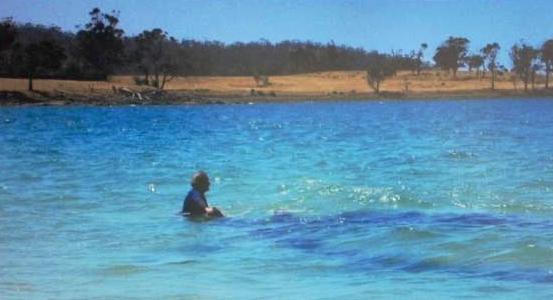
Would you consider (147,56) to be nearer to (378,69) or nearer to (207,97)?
(207,97)

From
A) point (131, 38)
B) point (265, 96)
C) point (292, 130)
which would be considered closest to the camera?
point (292, 130)

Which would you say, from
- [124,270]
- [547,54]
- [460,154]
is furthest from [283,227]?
[547,54]

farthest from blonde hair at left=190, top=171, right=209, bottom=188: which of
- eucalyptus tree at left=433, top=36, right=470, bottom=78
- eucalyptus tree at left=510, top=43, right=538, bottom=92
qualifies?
eucalyptus tree at left=433, top=36, right=470, bottom=78

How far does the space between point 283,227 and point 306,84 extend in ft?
299

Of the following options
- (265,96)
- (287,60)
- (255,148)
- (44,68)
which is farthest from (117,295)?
(287,60)

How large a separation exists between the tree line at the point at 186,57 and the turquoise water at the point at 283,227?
2878 cm

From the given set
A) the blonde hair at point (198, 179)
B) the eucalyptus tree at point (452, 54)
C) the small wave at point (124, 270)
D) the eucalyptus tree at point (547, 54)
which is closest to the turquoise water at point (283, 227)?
the small wave at point (124, 270)

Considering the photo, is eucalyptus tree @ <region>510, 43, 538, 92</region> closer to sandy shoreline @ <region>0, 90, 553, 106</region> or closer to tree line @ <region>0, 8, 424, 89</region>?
sandy shoreline @ <region>0, 90, 553, 106</region>

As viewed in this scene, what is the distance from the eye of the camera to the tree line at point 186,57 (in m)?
59.7

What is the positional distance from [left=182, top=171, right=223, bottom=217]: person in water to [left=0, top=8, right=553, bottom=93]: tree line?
37.4 metres

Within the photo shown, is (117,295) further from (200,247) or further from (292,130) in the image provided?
(292,130)

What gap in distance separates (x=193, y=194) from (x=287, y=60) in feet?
310

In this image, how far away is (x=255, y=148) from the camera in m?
29.4

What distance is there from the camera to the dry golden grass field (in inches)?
2822
